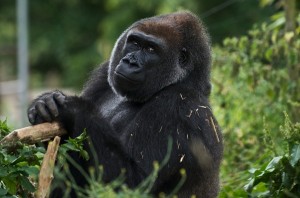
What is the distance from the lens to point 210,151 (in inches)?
235

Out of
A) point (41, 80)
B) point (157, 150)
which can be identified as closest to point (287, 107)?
point (157, 150)

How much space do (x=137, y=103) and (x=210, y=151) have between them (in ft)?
2.16

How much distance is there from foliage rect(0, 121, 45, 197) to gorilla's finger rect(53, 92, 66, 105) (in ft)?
1.65

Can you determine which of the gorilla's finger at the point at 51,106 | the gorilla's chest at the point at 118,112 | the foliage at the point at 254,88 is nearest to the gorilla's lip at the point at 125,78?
the gorilla's chest at the point at 118,112

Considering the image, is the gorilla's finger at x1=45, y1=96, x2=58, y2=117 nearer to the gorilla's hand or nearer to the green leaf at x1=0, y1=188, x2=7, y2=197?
the gorilla's hand

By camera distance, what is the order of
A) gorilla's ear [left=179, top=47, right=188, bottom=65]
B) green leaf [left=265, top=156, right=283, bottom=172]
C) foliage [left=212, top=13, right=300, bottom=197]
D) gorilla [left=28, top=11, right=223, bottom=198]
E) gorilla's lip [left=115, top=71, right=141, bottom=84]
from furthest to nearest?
1. foliage [left=212, top=13, right=300, bottom=197]
2. gorilla's ear [left=179, top=47, right=188, bottom=65]
3. gorilla's lip [left=115, top=71, right=141, bottom=84]
4. gorilla [left=28, top=11, right=223, bottom=198]
5. green leaf [left=265, top=156, right=283, bottom=172]

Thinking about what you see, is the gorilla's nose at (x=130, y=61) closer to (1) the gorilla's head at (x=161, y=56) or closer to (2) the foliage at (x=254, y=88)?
(1) the gorilla's head at (x=161, y=56)

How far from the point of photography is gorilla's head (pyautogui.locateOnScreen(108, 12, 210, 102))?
20.5ft

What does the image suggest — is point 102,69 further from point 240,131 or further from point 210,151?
point 240,131

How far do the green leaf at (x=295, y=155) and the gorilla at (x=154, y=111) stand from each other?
629mm

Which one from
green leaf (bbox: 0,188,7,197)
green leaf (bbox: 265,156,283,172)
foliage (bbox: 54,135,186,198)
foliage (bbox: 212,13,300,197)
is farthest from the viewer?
foliage (bbox: 212,13,300,197)

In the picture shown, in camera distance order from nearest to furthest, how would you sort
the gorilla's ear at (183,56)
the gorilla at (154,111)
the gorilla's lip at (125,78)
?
the gorilla at (154,111)
the gorilla's lip at (125,78)
the gorilla's ear at (183,56)

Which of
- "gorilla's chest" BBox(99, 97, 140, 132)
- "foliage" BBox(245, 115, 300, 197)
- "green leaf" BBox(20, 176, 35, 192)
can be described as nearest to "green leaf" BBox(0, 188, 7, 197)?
"green leaf" BBox(20, 176, 35, 192)

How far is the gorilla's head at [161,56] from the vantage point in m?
6.25
